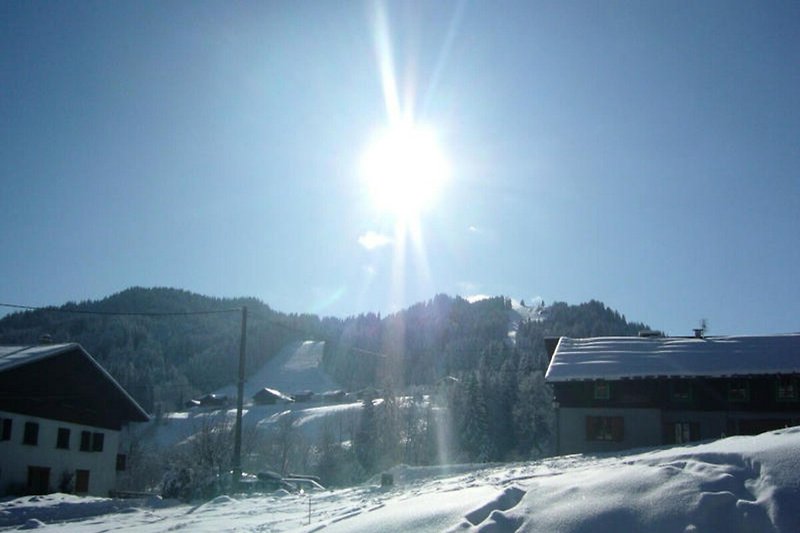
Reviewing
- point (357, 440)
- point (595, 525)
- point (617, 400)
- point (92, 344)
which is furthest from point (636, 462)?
point (92, 344)

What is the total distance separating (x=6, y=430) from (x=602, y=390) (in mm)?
30320

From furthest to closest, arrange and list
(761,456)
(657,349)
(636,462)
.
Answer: (657,349) < (636,462) < (761,456)

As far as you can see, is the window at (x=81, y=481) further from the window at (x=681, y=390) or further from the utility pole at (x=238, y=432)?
the window at (x=681, y=390)

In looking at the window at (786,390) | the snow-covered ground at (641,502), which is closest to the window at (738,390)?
the window at (786,390)

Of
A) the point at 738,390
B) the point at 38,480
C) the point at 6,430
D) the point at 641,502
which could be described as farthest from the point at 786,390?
the point at 6,430

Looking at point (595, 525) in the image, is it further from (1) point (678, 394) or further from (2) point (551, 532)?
(1) point (678, 394)

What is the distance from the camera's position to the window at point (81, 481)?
37719 millimetres

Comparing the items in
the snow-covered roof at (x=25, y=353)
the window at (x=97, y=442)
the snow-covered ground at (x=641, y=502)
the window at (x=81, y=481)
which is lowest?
the window at (x=81, y=481)

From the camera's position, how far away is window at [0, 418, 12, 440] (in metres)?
32.4

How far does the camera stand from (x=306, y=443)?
90812 millimetres

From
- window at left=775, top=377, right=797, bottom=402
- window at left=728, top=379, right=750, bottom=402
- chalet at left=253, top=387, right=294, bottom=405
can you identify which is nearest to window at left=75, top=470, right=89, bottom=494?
window at left=728, top=379, right=750, bottom=402

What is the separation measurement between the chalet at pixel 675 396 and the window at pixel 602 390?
22mm

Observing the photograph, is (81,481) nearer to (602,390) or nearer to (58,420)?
(58,420)

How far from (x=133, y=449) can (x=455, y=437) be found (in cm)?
3372
